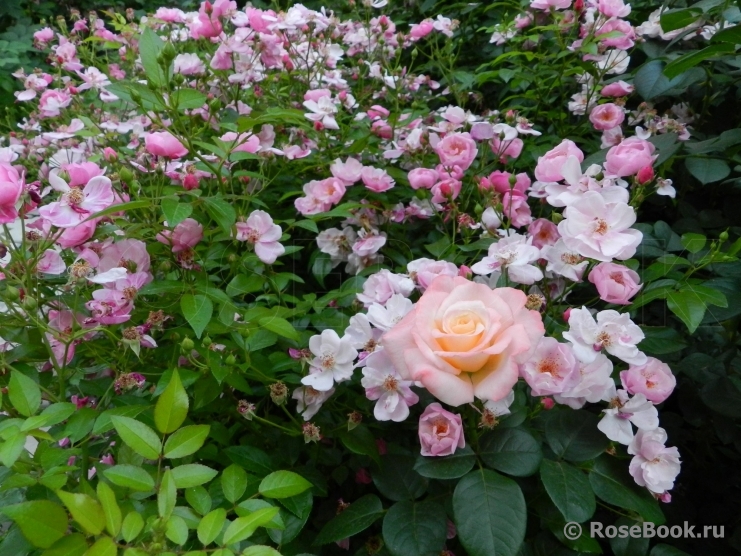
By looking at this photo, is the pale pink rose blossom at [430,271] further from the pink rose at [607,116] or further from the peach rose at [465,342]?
the pink rose at [607,116]

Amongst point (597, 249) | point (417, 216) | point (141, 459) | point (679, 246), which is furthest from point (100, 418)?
point (679, 246)

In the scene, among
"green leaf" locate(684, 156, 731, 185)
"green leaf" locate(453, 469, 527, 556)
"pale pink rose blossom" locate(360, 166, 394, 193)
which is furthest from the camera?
"pale pink rose blossom" locate(360, 166, 394, 193)

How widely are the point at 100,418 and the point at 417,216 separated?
2.44 feet

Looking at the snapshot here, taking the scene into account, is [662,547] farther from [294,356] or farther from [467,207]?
[467,207]

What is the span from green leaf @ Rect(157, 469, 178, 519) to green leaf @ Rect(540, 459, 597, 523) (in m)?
0.41

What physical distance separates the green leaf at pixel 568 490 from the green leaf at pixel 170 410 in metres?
0.41

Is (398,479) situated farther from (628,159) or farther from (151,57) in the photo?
(151,57)

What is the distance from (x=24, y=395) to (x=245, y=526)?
1.06ft

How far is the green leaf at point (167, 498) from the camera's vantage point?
542 mm

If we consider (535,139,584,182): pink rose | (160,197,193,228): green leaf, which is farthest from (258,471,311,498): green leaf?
(535,139,584,182): pink rose

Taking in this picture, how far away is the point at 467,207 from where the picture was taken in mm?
1263

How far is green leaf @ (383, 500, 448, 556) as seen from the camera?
2.26 ft

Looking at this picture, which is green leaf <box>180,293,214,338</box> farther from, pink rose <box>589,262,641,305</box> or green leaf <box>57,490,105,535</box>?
pink rose <box>589,262,641,305</box>

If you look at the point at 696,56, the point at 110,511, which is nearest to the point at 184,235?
the point at 110,511
